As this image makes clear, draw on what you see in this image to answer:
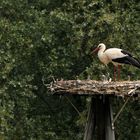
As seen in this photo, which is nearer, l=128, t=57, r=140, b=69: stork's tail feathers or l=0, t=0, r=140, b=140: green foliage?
l=128, t=57, r=140, b=69: stork's tail feathers

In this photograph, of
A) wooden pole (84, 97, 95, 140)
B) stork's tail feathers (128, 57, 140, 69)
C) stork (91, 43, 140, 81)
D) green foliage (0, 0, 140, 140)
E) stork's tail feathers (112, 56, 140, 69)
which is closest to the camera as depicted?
wooden pole (84, 97, 95, 140)

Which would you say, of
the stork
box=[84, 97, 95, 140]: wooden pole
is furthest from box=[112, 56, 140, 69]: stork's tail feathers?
box=[84, 97, 95, 140]: wooden pole

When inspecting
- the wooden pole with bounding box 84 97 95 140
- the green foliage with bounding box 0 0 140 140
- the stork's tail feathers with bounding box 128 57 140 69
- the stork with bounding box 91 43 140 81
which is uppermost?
the green foliage with bounding box 0 0 140 140

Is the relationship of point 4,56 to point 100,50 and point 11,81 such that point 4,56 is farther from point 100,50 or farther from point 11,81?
point 100,50

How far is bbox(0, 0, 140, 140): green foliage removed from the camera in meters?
20.0

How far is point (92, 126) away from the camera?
12938mm

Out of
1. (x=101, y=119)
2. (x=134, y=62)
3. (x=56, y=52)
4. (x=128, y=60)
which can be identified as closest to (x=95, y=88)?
(x=101, y=119)

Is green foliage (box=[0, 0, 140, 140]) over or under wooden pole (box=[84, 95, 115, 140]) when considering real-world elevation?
over

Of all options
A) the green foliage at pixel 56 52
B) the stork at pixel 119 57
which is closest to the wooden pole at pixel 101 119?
the stork at pixel 119 57

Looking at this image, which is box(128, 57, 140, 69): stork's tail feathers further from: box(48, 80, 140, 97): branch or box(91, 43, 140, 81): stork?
box(48, 80, 140, 97): branch

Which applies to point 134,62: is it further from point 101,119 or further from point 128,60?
point 101,119

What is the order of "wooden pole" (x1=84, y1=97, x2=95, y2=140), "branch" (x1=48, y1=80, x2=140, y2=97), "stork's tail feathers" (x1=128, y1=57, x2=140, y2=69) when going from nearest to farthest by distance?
"branch" (x1=48, y1=80, x2=140, y2=97) < "wooden pole" (x1=84, y1=97, x2=95, y2=140) < "stork's tail feathers" (x1=128, y1=57, x2=140, y2=69)

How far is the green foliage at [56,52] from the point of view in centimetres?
1995

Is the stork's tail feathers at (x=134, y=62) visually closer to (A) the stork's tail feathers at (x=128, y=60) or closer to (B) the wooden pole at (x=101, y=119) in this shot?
(A) the stork's tail feathers at (x=128, y=60)
